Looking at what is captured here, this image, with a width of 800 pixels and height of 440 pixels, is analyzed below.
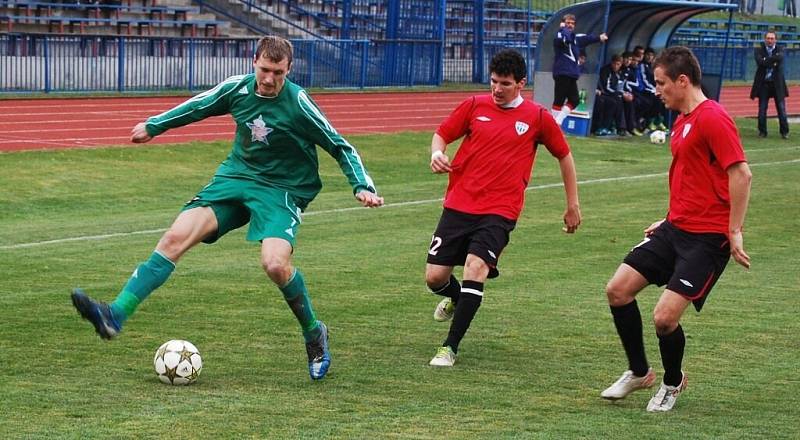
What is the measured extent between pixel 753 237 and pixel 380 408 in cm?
780

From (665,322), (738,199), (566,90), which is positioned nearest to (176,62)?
(566,90)

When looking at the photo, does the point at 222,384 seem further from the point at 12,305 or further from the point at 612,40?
the point at 612,40

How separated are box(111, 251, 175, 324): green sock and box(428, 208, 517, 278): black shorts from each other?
1739 millimetres

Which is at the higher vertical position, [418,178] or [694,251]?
[694,251]

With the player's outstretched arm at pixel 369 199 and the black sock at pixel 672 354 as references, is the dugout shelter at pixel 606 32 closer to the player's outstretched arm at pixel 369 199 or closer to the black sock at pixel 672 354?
the player's outstretched arm at pixel 369 199

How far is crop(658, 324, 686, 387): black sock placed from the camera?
22.4ft

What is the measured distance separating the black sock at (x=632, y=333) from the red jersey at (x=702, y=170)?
52 centimetres

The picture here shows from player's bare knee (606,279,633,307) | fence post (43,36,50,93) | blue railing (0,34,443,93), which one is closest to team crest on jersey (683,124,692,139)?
player's bare knee (606,279,633,307)

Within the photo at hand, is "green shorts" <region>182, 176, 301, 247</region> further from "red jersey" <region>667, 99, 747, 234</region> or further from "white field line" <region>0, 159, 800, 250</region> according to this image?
"white field line" <region>0, 159, 800, 250</region>

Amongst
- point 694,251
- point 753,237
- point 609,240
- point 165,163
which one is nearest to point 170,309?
point 694,251

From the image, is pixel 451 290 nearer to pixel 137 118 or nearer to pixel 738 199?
pixel 738 199

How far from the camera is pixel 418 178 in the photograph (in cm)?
1908

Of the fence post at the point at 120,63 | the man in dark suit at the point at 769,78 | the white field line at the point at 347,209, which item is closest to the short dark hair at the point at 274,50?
the white field line at the point at 347,209

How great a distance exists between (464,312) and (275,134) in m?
1.50
